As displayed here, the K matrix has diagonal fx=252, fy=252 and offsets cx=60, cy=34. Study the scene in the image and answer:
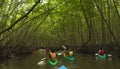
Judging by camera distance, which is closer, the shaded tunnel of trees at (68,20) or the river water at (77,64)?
the river water at (77,64)

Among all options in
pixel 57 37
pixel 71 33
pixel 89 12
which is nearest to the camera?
pixel 89 12

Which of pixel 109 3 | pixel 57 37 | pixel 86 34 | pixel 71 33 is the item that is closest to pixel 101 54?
pixel 109 3

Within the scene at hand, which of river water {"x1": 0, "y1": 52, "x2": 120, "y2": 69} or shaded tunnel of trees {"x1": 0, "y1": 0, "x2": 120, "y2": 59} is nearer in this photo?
river water {"x1": 0, "y1": 52, "x2": 120, "y2": 69}

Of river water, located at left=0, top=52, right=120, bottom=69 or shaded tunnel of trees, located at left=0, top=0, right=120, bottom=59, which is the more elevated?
shaded tunnel of trees, located at left=0, top=0, right=120, bottom=59

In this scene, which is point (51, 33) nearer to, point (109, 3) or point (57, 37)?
point (57, 37)

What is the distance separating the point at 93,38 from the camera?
92.2ft

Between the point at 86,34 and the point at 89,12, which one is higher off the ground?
the point at 89,12

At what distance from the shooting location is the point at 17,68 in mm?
15750

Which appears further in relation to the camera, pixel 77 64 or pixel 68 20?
pixel 68 20

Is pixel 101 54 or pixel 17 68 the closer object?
pixel 17 68

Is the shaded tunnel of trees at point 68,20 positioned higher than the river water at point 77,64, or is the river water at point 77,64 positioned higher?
the shaded tunnel of trees at point 68,20

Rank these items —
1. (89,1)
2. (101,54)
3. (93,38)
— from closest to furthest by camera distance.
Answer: (101,54) → (89,1) → (93,38)

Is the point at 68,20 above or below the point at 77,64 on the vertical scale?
above

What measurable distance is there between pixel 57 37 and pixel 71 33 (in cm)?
1011
